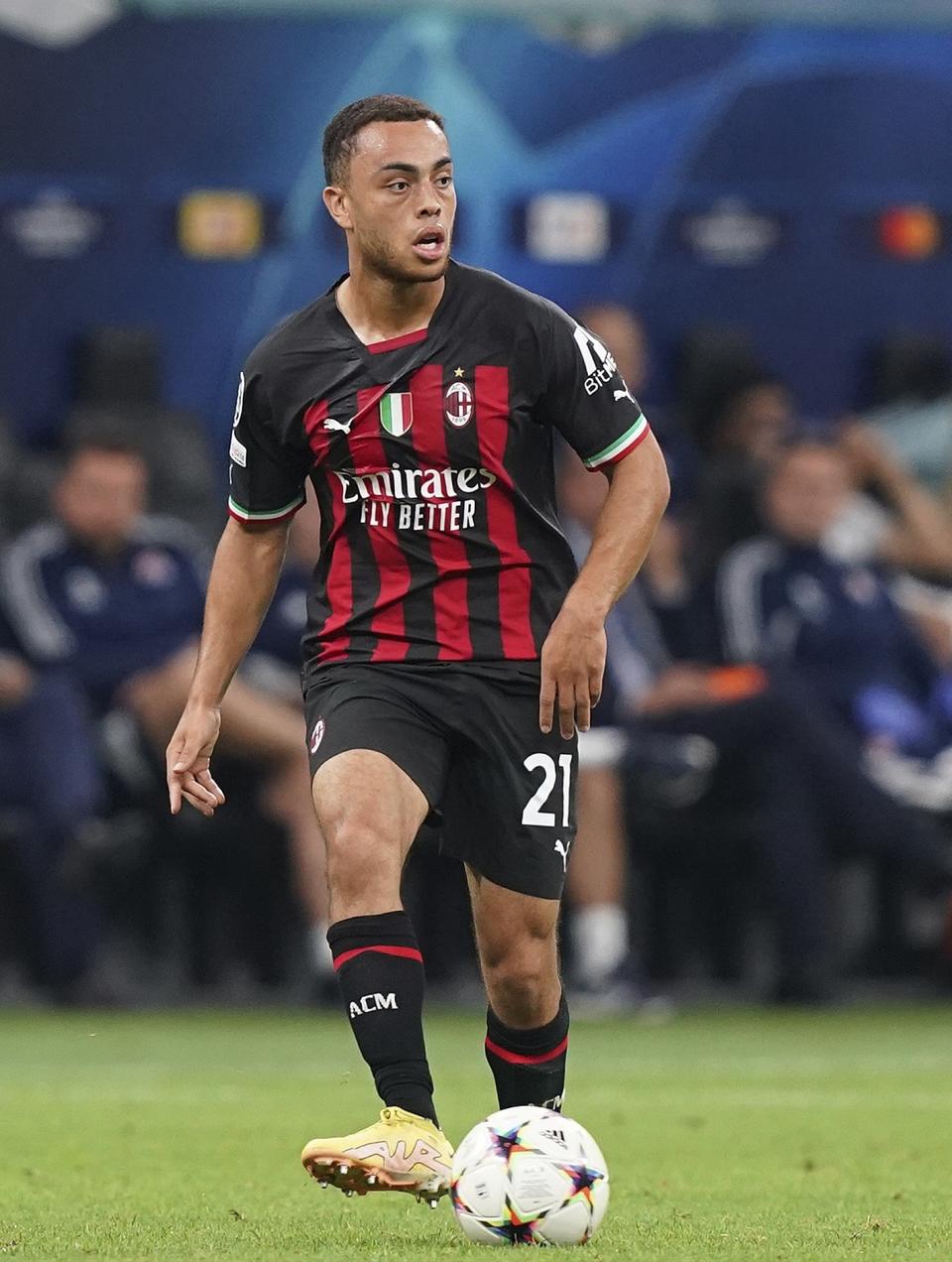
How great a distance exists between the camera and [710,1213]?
5.25 meters

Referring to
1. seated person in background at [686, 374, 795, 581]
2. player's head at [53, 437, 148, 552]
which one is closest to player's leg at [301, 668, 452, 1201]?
player's head at [53, 437, 148, 552]

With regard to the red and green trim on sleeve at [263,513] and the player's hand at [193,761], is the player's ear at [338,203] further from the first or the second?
the player's hand at [193,761]

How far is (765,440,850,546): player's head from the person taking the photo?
1051 cm

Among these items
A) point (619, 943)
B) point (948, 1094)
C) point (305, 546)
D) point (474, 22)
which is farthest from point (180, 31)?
point (948, 1094)

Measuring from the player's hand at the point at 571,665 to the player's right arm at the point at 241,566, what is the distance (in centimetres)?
63

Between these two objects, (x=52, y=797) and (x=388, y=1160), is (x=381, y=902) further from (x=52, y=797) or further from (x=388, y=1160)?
(x=52, y=797)

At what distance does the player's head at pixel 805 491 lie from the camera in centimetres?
1051

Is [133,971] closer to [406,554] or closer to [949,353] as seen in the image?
[949,353]

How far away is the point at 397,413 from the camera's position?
520 centimetres

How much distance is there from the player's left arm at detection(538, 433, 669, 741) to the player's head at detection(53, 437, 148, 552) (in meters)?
5.30

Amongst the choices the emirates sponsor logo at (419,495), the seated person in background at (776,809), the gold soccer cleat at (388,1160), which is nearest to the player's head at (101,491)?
the seated person in background at (776,809)

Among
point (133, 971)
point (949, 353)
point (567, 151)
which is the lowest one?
point (133, 971)

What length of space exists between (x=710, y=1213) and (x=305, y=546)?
5.31 meters

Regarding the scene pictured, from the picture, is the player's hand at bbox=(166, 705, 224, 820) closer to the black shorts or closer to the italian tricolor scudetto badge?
the black shorts
